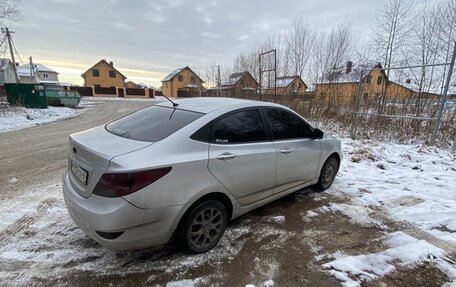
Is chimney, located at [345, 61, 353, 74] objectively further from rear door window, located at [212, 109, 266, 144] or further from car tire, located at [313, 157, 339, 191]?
rear door window, located at [212, 109, 266, 144]

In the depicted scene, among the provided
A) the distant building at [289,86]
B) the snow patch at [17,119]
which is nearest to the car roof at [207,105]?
the distant building at [289,86]

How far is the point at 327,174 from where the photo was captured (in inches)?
173

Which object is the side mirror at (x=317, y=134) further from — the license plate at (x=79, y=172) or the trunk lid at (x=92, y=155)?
the license plate at (x=79, y=172)

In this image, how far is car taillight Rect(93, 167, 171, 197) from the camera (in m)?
2.01

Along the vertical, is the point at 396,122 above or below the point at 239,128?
below

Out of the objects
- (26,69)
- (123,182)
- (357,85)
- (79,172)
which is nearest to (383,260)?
(123,182)

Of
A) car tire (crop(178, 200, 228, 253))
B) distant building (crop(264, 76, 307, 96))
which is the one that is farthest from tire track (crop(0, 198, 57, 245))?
distant building (crop(264, 76, 307, 96))

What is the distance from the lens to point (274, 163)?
318 cm

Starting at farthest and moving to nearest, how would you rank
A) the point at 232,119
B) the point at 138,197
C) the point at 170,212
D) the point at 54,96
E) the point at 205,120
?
the point at 54,96 < the point at 232,119 < the point at 205,120 < the point at 170,212 < the point at 138,197

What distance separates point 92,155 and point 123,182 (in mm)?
472

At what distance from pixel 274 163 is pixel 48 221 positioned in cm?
295

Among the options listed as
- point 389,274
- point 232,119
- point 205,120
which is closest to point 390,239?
point 389,274

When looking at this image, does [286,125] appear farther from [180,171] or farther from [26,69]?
[26,69]

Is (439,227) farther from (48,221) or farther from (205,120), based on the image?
(48,221)
